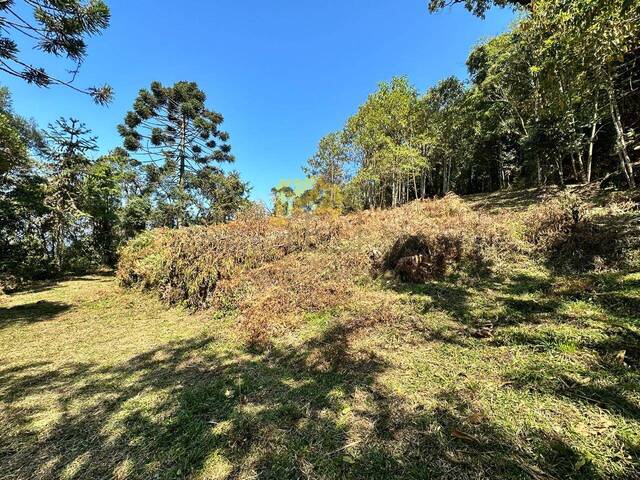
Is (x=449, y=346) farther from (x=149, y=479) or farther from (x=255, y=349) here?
(x=149, y=479)

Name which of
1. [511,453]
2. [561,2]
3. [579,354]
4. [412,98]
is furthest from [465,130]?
[511,453]

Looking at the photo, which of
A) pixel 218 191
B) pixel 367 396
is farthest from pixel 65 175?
pixel 367 396

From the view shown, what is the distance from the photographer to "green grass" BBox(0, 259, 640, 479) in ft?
6.27

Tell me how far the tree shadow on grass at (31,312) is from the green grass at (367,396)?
210cm

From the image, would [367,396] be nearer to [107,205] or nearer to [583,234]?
[583,234]

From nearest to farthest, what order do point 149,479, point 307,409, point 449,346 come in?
point 149,479 < point 307,409 < point 449,346

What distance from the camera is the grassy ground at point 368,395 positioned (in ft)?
6.28

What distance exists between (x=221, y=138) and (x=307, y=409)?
19412 millimetres

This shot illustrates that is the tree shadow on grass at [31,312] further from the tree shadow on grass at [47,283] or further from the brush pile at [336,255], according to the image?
the tree shadow on grass at [47,283]

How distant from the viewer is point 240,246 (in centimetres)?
643

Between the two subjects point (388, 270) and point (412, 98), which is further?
point (412, 98)

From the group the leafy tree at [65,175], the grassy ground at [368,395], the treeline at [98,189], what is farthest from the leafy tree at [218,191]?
the grassy ground at [368,395]

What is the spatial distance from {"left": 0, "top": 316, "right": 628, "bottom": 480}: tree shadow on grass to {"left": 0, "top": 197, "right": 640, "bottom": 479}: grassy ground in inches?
0.5

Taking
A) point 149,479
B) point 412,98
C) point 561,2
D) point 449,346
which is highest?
point 412,98
